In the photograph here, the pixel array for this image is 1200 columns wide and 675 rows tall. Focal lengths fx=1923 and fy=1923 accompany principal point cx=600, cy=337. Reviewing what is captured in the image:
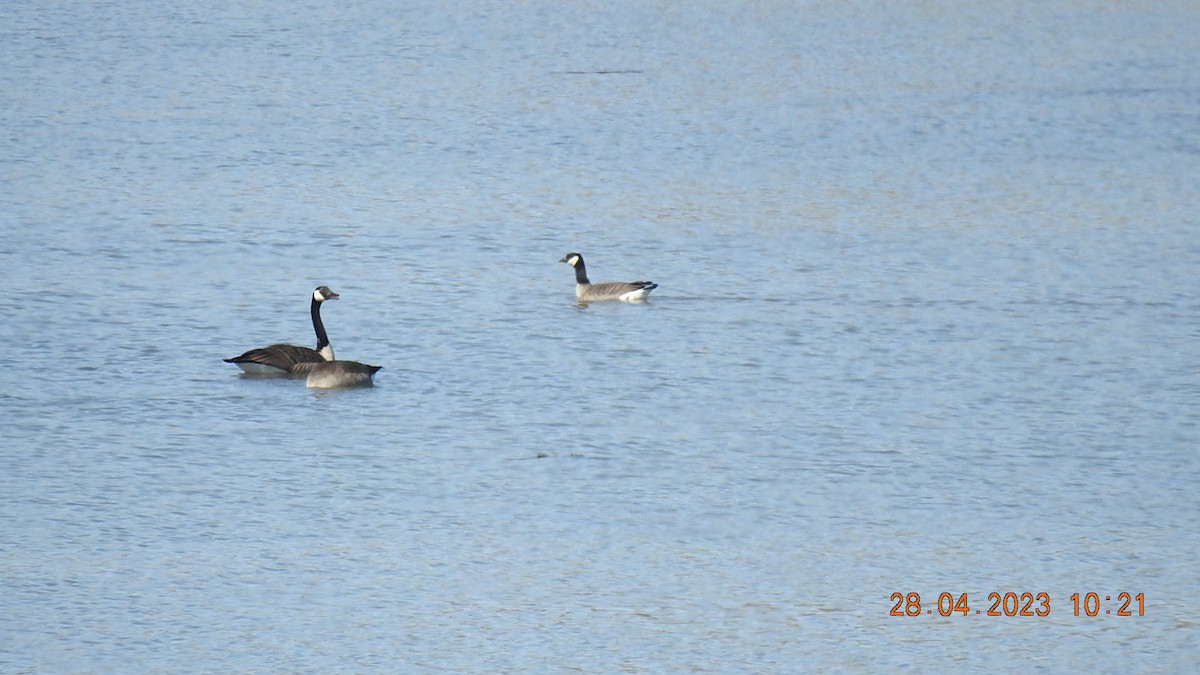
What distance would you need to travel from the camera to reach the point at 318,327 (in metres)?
14.8

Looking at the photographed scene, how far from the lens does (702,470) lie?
1196cm

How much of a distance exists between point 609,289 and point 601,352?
1425 millimetres

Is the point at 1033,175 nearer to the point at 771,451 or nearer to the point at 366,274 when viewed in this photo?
the point at 366,274

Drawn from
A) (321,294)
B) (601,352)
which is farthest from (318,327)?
(601,352)

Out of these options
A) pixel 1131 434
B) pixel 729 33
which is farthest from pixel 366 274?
pixel 729 33

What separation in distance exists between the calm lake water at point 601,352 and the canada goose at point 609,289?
0.14 meters

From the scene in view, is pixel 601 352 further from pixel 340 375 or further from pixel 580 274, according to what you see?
pixel 340 375

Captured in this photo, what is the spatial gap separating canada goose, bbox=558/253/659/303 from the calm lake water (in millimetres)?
140

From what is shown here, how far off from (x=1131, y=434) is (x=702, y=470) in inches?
120

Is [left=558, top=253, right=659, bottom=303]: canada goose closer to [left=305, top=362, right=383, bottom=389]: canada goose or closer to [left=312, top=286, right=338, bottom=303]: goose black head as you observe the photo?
[left=312, top=286, right=338, bottom=303]: goose black head

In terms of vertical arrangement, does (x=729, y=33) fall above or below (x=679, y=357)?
above

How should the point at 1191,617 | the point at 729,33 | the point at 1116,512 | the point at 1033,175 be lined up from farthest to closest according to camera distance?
the point at 729,33 < the point at 1033,175 < the point at 1116,512 < the point at 1191,617

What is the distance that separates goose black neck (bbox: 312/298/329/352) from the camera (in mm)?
14661

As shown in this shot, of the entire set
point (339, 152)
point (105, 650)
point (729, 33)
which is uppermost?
point (729, 33)
